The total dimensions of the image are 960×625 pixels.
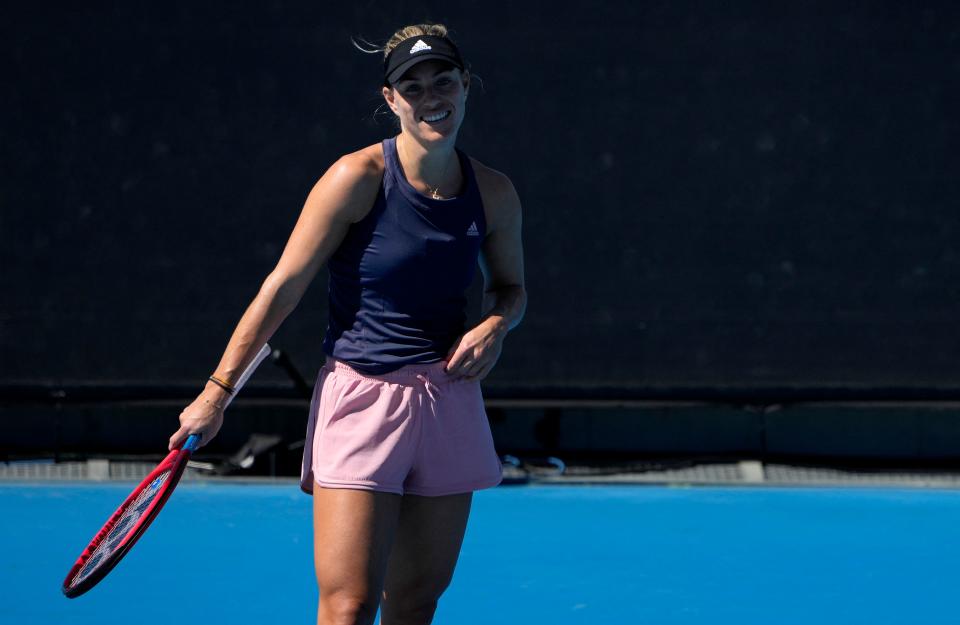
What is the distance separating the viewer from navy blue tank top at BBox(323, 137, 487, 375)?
2.36m

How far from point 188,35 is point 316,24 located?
579 millimetres

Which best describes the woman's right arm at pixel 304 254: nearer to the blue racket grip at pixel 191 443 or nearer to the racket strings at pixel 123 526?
the blue racket grip at pixel 191 443

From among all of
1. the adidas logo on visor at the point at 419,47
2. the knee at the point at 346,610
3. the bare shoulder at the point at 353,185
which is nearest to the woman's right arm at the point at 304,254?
the bare shoulder at the point at 353,185

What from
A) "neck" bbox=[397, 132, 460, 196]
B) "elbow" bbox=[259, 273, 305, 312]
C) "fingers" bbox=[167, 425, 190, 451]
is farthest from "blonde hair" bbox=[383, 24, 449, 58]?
"fingers" bbox=[167, 425, 190, 451]

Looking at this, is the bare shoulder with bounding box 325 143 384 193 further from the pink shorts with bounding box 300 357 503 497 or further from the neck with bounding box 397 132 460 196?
the pink shorts with bounding box 300 357 503 497

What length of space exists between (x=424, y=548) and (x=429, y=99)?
2.82 ft

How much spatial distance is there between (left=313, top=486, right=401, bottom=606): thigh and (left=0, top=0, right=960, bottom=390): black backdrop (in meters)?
3.40

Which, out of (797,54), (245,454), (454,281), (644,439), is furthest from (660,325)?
(454,281)

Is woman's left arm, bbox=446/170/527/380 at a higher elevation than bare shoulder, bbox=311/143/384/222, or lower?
lower

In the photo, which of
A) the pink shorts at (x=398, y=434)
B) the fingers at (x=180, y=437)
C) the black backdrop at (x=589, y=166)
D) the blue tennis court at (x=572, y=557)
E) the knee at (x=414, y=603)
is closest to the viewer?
the fingers at (x=180, y=437)

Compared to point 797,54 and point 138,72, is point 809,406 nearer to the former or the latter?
point 797,54

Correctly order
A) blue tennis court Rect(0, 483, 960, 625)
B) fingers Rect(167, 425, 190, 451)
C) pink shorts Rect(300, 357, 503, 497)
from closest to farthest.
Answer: fingers Rect(167, 425, 190, 451) < pink shorts Rect(300, 357, 503, 497) < blue tennis court Rect(0, 483, 960, 625)

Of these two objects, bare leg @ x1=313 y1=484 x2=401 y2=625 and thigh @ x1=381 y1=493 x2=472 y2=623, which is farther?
thigh @ x1=381 y1=493 x2=472 y2=623

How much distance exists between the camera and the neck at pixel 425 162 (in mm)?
2400
